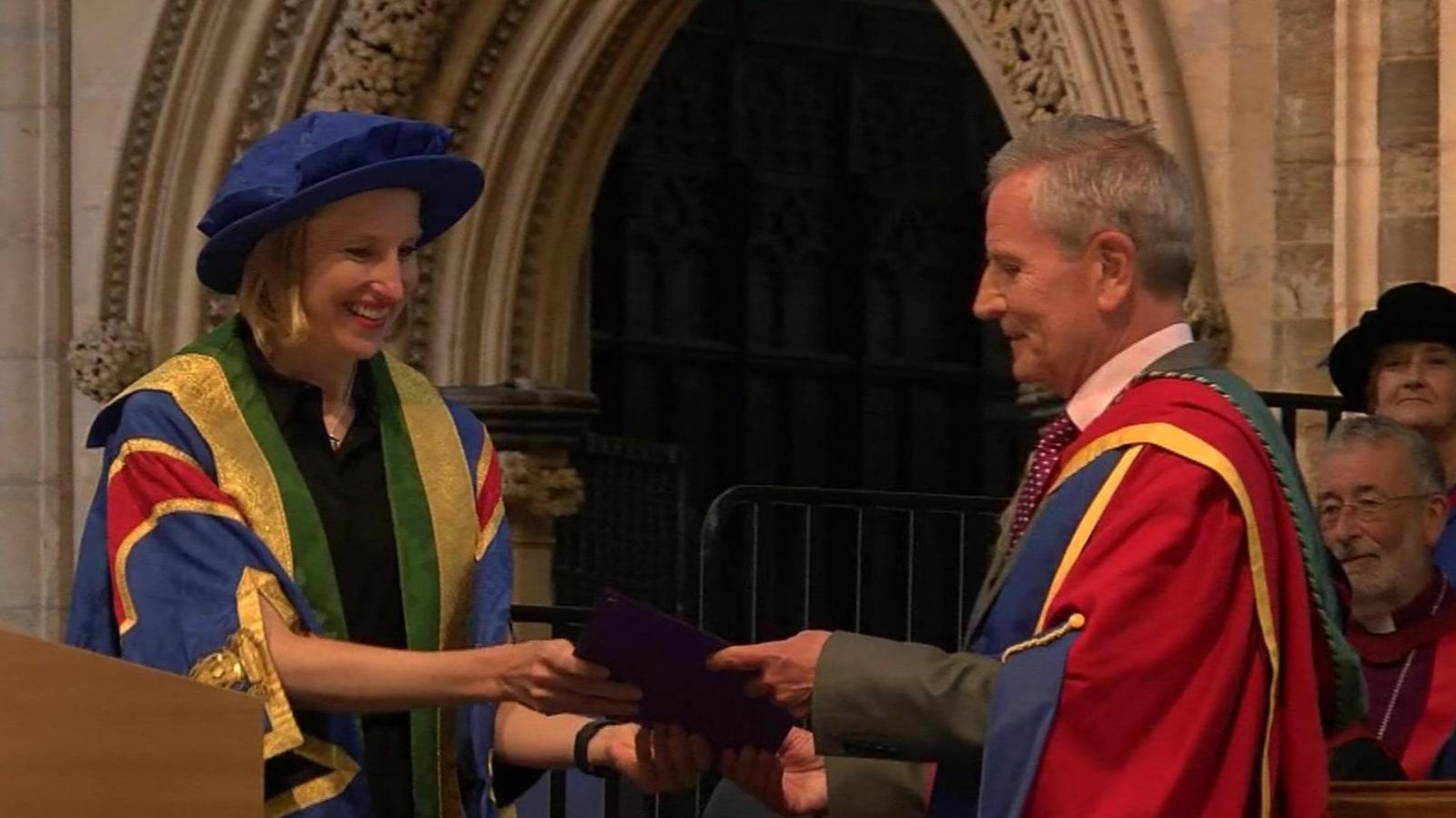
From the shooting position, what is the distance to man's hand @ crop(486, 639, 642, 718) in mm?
3564

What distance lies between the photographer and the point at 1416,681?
4.98 meters

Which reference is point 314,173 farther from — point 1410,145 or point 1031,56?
point 1031,56

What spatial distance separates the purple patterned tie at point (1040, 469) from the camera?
3430mm

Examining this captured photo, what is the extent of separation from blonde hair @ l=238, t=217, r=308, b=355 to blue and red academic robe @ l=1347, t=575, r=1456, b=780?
185 cm

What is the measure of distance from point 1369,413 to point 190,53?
4.55m

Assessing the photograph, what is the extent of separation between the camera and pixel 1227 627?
3.19 meters

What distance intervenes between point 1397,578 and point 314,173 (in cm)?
207

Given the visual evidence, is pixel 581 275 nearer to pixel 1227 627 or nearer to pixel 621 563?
pixel 621 563

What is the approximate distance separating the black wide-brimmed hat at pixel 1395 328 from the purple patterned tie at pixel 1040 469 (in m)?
A: 2.51

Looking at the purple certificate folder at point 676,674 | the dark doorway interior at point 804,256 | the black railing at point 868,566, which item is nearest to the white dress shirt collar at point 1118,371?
the purple certificate folder at point 676,674

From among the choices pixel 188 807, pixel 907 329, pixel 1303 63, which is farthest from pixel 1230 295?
pixel 907 329

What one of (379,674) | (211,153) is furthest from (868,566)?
(379,674)

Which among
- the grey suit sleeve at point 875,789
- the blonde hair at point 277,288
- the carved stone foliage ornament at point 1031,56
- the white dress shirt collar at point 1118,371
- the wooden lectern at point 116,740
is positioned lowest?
the grey suit sleeve at point 875,789

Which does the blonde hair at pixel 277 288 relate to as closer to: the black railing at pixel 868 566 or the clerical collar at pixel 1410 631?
the clerical collar at pixel 1410 631
